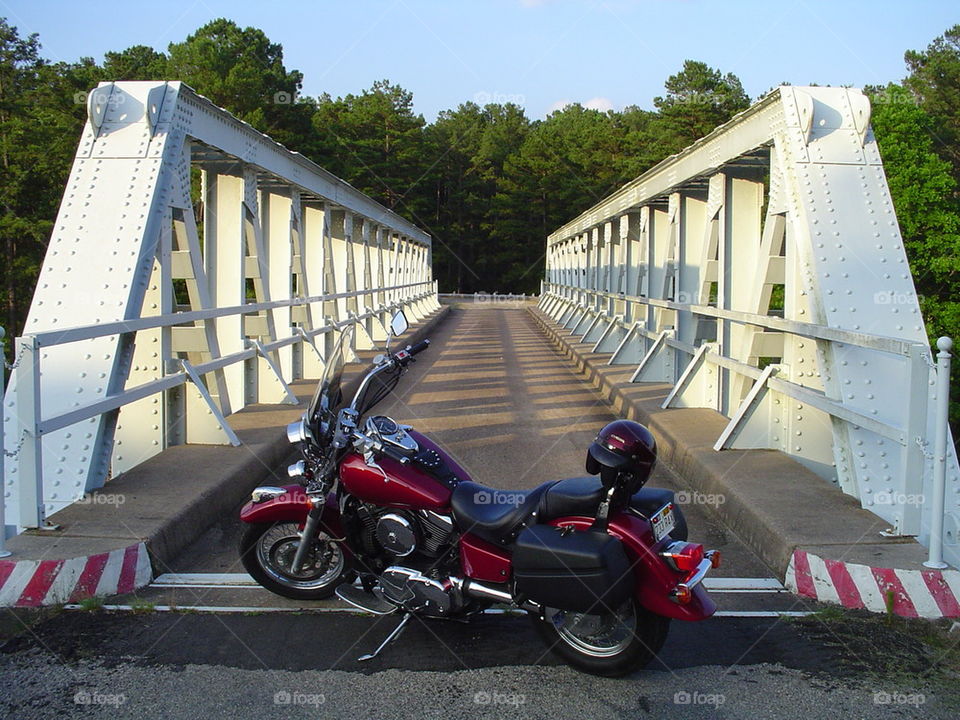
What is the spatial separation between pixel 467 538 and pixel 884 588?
1.94 meters

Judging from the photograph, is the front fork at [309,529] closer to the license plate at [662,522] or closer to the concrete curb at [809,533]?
the license plate at [662,522]

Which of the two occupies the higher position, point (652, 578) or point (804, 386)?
point (804, 386)

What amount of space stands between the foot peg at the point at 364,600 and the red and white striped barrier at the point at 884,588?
204cm

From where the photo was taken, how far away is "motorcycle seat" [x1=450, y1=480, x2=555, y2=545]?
4078 millimetres

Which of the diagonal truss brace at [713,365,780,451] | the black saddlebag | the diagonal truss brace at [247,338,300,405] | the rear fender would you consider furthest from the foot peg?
the diagonal truss brace at [247,338,300,405]

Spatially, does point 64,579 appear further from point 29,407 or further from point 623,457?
point 623,457

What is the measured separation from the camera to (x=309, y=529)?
4602mm

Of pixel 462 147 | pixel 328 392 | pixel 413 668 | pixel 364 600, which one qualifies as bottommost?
pixel 413 668

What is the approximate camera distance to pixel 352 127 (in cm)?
7169

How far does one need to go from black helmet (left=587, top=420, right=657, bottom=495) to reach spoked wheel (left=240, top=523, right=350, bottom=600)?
Result: 1.54 meters

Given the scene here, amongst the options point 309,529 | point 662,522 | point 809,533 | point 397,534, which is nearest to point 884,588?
point 809,533

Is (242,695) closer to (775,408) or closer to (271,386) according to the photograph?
(775,408)

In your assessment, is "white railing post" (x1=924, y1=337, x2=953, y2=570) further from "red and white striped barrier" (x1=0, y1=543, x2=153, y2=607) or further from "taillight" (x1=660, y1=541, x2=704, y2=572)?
"red and white striped barrier" (x1=0, y1=543, x2=153, y2=607)

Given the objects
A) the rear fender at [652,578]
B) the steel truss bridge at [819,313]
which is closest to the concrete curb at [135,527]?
the rear fender at [652,578]
